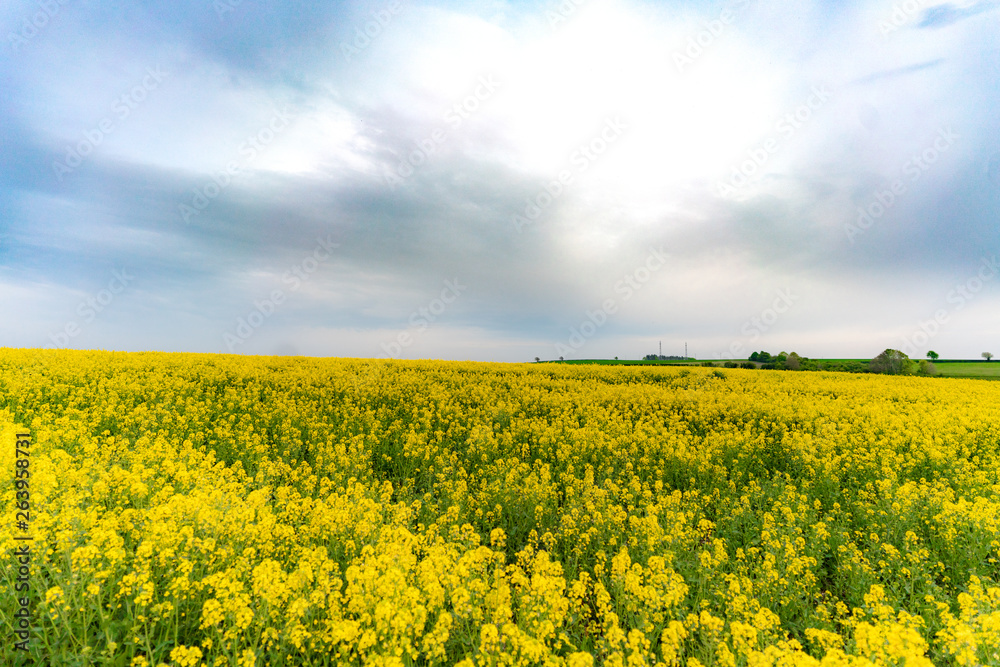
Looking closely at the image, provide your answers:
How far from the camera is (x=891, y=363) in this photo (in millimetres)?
48375

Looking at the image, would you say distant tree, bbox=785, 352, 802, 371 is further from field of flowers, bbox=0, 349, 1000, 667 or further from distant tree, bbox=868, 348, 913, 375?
field of flowers, bbox=0, 349, 1000, 667

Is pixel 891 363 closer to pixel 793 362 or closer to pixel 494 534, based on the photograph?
pixel 793 362

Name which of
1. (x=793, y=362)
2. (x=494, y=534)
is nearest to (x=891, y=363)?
(x=793, y=362)

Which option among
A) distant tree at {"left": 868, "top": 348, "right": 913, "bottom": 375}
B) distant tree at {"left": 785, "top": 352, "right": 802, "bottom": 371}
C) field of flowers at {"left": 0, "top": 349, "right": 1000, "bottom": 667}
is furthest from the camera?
distant tree at {"left": 785, "top": 352, "right": 802, "bottom": 371}

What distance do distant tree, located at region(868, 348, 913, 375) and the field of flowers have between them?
144ft

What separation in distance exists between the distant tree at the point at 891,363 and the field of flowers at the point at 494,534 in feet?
144

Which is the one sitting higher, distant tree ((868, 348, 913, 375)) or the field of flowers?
distant tree ((868, 348, 913, 375))

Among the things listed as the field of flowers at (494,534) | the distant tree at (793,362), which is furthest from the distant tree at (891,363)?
the field of flowers at (494,534)

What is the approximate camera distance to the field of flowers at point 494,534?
3746 mm

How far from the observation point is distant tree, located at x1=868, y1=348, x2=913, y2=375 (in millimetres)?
48281

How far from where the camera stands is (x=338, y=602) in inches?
160

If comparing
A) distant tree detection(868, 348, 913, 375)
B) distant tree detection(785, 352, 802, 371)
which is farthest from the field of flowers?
distant tree detection(868, 348, 913, 375)

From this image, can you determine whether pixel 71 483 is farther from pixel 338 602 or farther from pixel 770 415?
pixel 770 415

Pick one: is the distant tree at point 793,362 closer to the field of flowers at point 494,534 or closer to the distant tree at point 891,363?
the distant tree at point 891,363
